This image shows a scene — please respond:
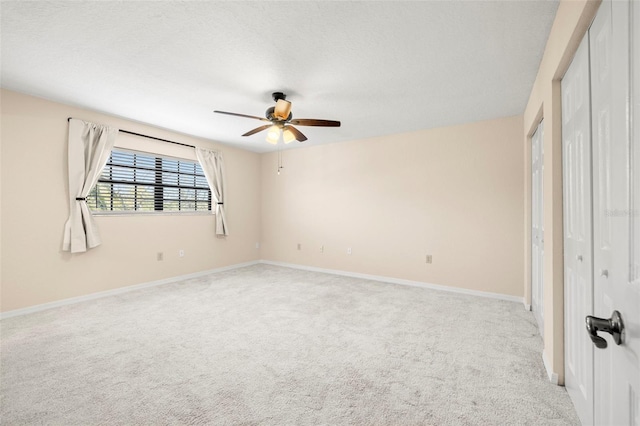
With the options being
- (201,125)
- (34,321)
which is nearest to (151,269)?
(34,321)

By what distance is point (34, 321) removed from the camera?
118 inches

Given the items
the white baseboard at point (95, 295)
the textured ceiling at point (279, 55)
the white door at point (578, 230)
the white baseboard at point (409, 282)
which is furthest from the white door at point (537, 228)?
the white baseboard at point (95, 295)

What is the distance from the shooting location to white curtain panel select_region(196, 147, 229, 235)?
5234 millimetres

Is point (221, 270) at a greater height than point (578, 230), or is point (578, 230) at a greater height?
point (578, 230)

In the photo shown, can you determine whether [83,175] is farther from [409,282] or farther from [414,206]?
[409,282]

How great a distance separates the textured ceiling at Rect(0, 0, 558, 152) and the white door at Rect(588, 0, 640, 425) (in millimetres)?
1018

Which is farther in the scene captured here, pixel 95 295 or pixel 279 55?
pixel 95 295

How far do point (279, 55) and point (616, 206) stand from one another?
2.38m

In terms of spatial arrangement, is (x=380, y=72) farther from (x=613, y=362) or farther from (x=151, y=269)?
(x=151, y=269)

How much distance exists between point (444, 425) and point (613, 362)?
91 cm

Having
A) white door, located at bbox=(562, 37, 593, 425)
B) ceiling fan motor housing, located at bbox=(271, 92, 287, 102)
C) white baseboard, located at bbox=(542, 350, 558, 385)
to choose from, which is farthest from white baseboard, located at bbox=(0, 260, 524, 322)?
ceiling fan motor housing, located at bbox=(271, 92, 287, 102)

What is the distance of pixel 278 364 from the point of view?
217 centimetres

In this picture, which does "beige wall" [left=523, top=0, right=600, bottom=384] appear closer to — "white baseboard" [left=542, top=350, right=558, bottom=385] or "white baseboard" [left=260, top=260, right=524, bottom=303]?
"white baseboard" [left=542, top=350, right=558, bottom=385]

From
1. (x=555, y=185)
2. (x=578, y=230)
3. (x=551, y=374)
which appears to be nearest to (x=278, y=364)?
(x=551, y=374)
